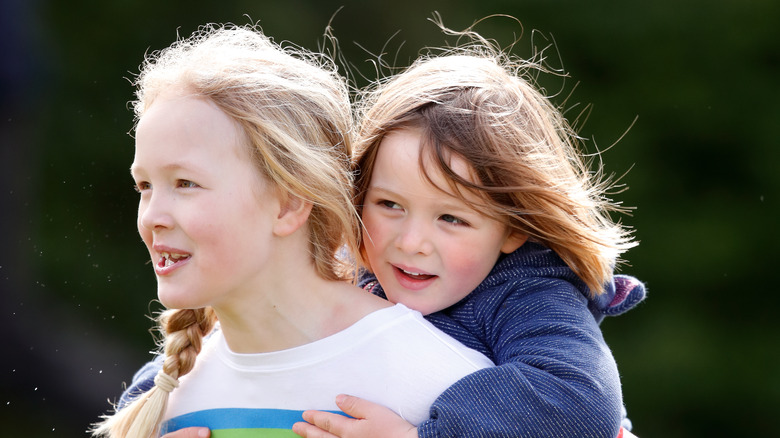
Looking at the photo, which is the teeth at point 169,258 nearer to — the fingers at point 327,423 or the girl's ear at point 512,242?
the fingers at point 327,423

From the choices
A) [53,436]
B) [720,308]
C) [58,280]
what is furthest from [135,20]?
[720,308]

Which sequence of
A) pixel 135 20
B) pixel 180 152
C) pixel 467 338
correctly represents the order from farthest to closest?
pixel 135 20 < pixel 467 338 < pixel 180 152

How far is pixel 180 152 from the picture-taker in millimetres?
1768

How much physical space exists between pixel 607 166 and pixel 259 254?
12.0 ft

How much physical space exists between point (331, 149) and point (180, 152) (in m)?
0.34

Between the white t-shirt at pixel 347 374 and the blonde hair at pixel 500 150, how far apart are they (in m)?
0.34

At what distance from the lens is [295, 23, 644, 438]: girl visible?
76.5 inches

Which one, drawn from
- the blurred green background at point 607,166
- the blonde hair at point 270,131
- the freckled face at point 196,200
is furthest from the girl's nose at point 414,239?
the blurred green background at point 607,166

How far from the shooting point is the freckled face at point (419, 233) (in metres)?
2.02

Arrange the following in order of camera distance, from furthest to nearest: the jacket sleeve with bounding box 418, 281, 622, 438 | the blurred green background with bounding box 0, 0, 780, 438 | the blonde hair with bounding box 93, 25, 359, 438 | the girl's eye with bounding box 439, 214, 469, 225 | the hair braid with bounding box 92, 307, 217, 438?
the blurred green background with bounding box 0, 0, 780, 438
the girl's eye with bounding box 439, 214, 469, 225
the hair braid with bounding box 92, 307, 217, 438
the blonde hair with bounding box 93, 25, 359, 438
the jacket sleeve with bounding box 418, 281, 622, 438

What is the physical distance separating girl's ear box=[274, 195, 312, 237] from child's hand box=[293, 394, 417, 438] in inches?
13.9

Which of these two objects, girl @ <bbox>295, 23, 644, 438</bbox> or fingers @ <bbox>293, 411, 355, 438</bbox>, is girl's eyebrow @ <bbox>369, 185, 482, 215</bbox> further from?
fingers @ <bbox>293, 411, 355, 438</bbox>

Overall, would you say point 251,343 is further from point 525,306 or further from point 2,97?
point 2,97

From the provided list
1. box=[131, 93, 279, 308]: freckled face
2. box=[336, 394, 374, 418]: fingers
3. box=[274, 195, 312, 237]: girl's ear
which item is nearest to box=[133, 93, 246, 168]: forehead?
box=[131, 93, 279, 308]: freckled face
